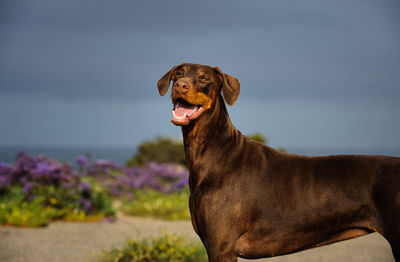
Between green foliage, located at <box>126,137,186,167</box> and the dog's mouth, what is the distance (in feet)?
47.8

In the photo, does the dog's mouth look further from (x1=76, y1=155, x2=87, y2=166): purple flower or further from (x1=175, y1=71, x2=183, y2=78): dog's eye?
(x1=76, y1=155, x2=87, y2=166): purple flower

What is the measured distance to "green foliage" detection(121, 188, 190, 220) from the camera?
9.91 m

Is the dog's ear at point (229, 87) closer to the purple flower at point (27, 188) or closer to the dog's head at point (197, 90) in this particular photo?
the dog's head at point (197, 90)

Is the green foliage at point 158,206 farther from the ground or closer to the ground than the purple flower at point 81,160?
closer to the ground

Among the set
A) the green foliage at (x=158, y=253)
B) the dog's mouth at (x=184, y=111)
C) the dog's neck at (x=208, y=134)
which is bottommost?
the green foliage at (x=158, y=253)

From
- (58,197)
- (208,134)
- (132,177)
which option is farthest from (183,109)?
(132,177)

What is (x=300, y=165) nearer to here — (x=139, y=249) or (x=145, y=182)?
(x=139, y=249)

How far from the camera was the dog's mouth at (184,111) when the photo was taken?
10.3ft

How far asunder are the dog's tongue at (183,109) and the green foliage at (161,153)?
1457 centimetres

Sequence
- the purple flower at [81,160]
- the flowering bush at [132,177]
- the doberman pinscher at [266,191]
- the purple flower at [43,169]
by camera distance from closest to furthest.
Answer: the doberman pinscher at [266,191], the purple flower at [43,169], the purple flower at [81,160], the flowering bush at [132,177]

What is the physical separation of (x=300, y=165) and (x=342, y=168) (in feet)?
1.08

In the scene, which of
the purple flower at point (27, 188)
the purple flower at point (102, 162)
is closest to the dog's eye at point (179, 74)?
the purple flower at point (27, 188)

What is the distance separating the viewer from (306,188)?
3168 millimetres

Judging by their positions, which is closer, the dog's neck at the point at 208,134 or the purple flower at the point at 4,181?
the dog's neck at the point at 208,134
